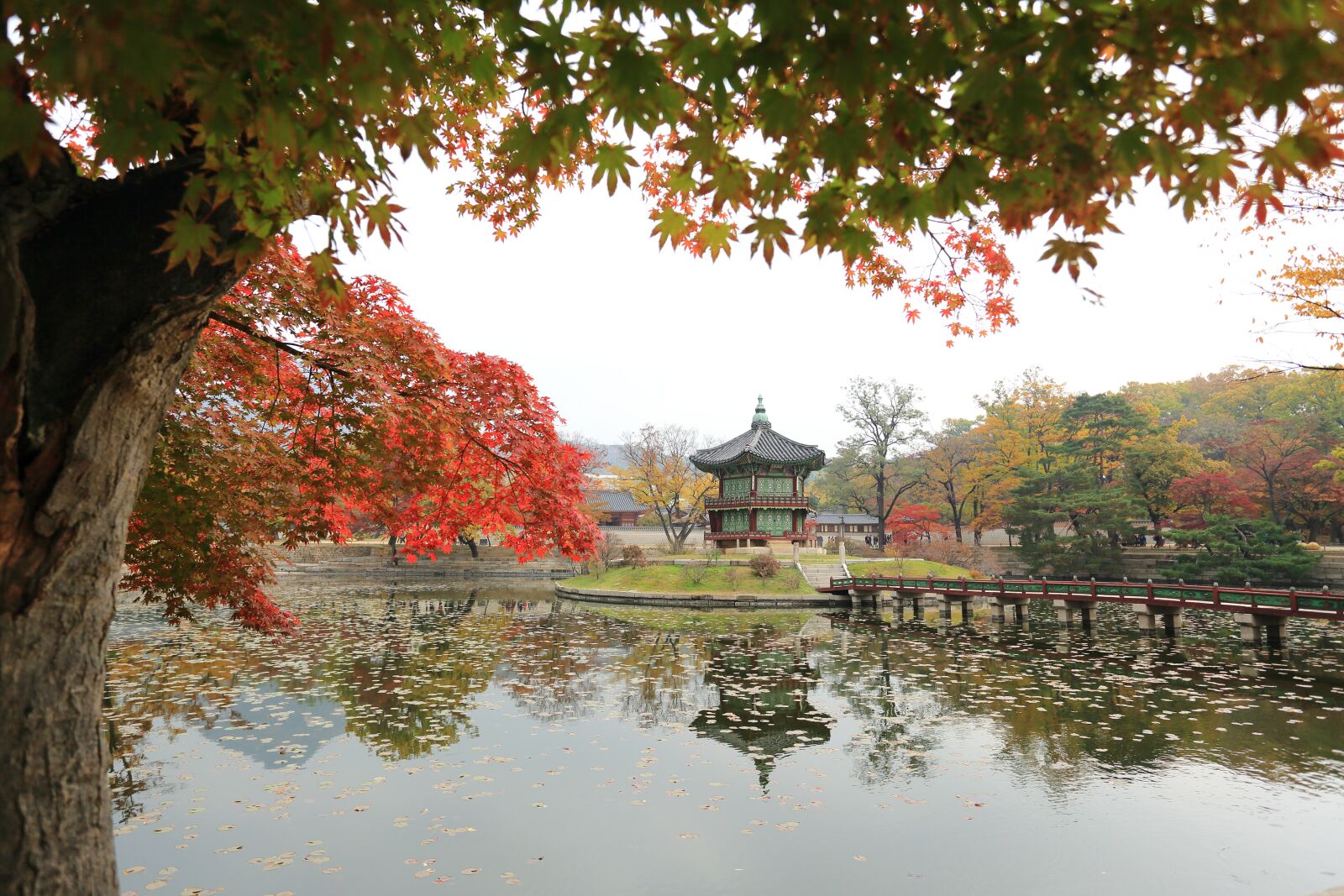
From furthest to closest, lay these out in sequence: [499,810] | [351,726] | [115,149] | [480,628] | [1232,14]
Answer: [480,628]
[351,726]
[499,810]
[115,149]
[1232,14]

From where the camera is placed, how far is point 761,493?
34656mm

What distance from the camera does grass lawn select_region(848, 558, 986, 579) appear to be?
3020 centimetres

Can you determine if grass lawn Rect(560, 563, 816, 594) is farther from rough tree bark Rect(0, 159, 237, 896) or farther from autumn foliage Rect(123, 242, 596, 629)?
rough tree bark Rect(0, 159, 237, 896)

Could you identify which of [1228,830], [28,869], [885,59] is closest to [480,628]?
[1228,830]

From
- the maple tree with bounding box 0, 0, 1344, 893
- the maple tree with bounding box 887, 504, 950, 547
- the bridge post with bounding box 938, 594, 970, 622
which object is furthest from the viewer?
the maple tree with bounding box 887, 504, 950, 547

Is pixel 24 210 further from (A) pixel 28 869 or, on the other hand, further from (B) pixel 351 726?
(B) pixel 351 726

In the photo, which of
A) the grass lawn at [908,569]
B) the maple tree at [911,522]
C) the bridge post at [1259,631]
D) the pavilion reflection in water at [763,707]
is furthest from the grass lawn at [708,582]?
the bridge post at [1259,631]

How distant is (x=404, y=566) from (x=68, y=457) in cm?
4106

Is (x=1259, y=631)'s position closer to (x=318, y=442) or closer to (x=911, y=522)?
(x=318, y=442)

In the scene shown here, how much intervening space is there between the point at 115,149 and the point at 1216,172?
2.92m

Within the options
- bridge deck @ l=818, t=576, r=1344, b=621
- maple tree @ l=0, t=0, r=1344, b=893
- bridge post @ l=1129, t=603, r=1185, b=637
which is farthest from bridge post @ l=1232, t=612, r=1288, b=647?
maple tree @ l=0, t=0, r=1344, b=893

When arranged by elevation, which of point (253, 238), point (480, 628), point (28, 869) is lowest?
point (480, 628)

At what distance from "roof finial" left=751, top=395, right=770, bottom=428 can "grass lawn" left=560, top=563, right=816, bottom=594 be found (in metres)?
10.8

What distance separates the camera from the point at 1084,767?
7676 millimetres
